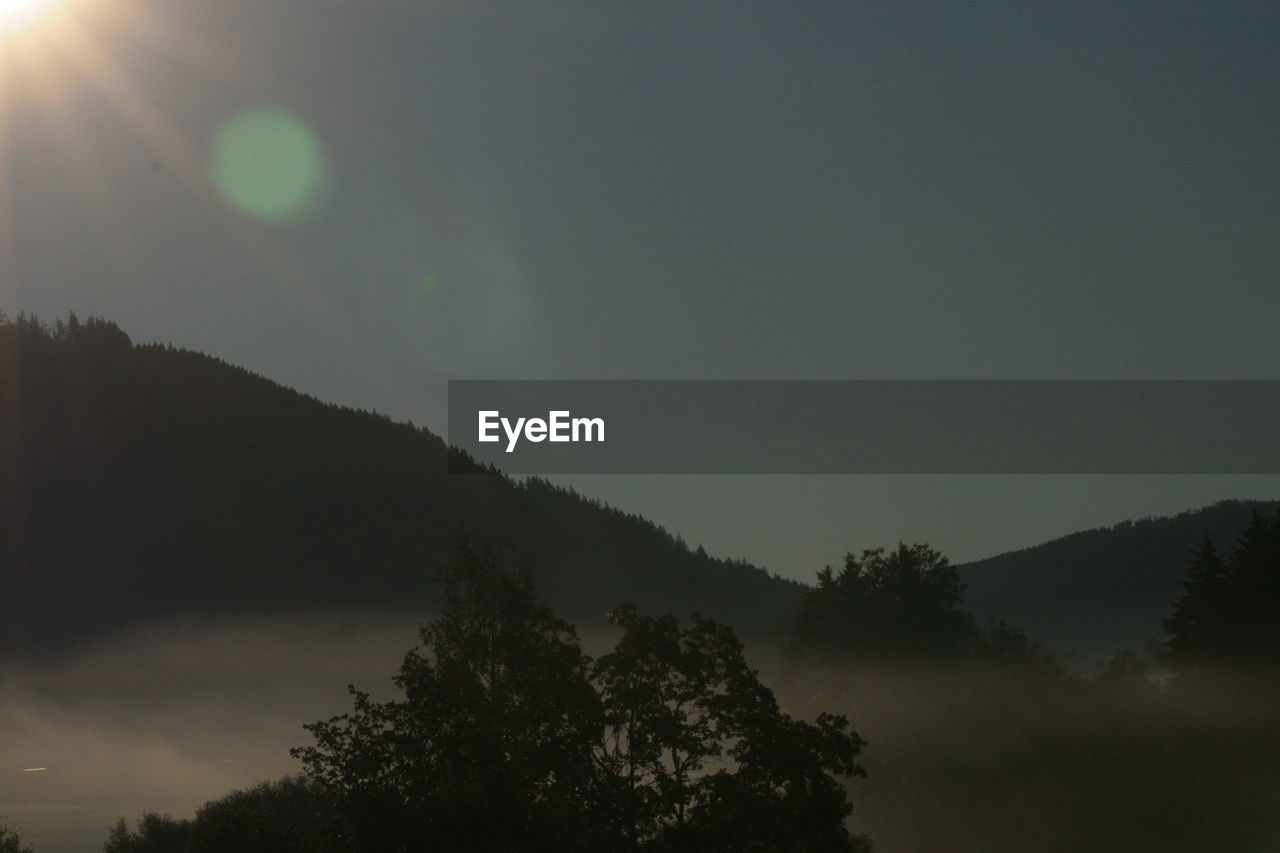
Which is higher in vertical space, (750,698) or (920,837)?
(750,698)

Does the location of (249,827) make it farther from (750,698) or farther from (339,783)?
(750,698)

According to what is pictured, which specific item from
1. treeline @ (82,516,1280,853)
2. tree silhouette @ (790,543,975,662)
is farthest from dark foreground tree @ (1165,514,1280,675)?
tree silhouette @ (790,543,975,662)

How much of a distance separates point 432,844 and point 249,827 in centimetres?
739

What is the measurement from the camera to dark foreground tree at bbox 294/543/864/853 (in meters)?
29.1

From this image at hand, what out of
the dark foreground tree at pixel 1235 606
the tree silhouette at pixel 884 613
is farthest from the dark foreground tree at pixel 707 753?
the tree silhouette at pixel 884 613

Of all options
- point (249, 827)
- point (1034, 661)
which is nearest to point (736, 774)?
point (249, 827)

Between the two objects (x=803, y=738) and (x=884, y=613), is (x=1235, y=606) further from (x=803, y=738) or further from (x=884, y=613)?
(x=803, y=738)

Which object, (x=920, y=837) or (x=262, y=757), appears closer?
(x=920, y=837)

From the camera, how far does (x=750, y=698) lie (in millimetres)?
31047

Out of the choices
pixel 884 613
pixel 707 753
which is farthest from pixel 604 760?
pixel 884 613

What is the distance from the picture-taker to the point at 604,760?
30.8 meters

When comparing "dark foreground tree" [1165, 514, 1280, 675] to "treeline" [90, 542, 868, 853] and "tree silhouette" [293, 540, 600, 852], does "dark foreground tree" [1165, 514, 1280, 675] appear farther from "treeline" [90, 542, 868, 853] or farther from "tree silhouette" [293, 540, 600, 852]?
"tree silhouette" [293, 540, 600, 852]

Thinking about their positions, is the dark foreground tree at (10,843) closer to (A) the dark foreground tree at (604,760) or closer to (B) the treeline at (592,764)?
(B) the treeline at (592,764)

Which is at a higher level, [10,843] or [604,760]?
[604,760]
